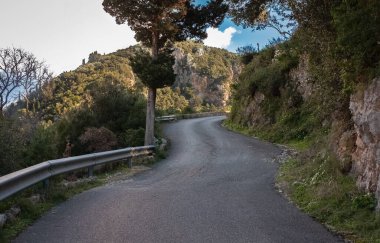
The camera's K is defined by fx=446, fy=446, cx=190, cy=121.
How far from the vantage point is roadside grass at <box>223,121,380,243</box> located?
6.66m

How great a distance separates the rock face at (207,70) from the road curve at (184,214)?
366ft

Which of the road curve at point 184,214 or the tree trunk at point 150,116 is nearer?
the road curve at point 184,214

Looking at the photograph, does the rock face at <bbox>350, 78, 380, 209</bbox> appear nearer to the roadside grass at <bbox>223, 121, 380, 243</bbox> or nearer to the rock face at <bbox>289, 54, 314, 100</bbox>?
the roadside grass at <bbox>223, 121, 380, 243</bbox>

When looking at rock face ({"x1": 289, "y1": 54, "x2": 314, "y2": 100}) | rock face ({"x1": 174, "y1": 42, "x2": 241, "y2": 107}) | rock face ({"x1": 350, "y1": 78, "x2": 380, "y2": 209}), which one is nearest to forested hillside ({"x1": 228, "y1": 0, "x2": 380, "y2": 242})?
rock face ({"x1": 350, "y1": 78, "x2": 380, "y2": 209})

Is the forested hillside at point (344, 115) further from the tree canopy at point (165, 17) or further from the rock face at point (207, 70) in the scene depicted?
the rock face at point (207, 70)

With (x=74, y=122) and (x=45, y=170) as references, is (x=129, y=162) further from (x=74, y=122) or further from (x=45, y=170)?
(x=74, y=122)

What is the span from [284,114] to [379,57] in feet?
63.1

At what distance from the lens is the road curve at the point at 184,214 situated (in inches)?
255

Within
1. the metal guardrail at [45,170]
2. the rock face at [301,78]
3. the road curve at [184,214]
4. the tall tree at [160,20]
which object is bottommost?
the road curve at [184,214]

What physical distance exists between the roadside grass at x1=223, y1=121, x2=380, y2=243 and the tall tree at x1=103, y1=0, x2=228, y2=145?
11429mm

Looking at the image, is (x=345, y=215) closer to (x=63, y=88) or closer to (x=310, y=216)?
(x=310, y=216)

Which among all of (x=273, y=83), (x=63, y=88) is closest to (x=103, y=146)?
(x=273, y=83)

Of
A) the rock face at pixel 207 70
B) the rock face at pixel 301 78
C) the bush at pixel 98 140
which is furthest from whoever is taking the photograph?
the rock face at pixel 207 70

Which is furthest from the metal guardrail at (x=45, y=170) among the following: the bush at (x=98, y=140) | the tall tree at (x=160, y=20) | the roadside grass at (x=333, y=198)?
the bush at (x=98, y=140)
